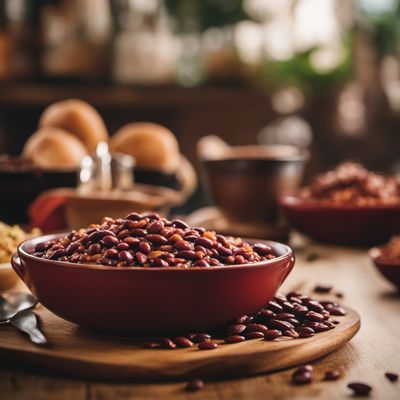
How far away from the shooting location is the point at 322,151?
172 inches

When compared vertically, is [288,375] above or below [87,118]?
below

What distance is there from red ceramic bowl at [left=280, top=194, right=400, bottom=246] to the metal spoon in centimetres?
110

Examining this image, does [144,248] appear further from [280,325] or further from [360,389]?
[360,389]

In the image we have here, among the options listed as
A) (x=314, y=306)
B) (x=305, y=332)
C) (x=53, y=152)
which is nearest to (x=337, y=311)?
(x=314, y=306)

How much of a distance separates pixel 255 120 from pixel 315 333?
3508 mm

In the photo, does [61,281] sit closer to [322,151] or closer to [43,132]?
[43,132]

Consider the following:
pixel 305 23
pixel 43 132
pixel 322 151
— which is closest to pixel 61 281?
pixel 43 132

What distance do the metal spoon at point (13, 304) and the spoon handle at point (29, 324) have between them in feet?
0.06

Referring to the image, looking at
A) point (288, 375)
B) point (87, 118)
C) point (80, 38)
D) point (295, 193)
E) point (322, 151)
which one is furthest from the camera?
point (322, 151)

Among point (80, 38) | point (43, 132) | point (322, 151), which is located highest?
point (80, 38)

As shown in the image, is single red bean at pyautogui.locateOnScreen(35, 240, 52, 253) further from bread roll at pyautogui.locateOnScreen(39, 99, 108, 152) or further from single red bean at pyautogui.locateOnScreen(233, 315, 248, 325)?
bread roll at pyautogui.locateOnScreen(39, 99, 108, 152)

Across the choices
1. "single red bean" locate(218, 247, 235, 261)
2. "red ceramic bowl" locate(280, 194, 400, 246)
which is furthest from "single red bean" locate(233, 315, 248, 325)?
"red ceramic bowl" locate(280, 194, 400, 246)

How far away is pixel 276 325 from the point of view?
1.18 meters

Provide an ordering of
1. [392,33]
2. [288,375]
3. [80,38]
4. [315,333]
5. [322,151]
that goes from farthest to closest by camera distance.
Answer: [392,33] < [322,151] < [80,38] < [315,333] < [288,375]
